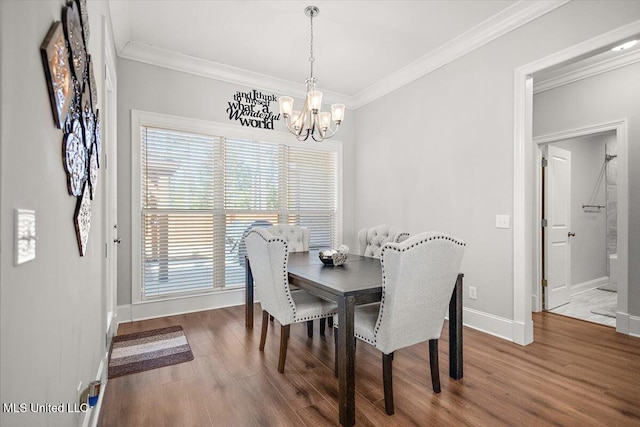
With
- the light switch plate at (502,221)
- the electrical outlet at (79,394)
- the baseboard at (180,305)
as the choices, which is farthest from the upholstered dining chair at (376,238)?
the electrical outlet at (79,394)

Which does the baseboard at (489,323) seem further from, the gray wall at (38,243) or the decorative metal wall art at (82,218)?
the decorative metal wall art at (82,218)

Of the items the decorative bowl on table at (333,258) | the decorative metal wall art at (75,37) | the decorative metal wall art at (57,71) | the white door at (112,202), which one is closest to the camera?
the decorative metal wall art at (57,71)

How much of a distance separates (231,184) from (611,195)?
5913 millimetres

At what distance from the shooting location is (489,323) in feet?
9.87

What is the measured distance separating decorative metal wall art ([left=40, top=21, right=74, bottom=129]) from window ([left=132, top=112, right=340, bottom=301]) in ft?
8.02

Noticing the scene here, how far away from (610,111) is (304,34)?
3.26 m

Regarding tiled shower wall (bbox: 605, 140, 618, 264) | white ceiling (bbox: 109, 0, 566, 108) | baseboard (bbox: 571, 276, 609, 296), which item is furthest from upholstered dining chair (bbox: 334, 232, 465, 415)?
tiled shower wall (bbox: 605, 140, 618, 264)

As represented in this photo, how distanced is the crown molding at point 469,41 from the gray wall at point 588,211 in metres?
2.42

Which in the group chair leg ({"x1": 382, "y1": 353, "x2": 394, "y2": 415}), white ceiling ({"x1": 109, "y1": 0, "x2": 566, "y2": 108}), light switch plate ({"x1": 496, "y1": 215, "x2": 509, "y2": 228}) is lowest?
chair leg ({"x1": 382, "y1": 353, "x2": 394, "y2": 415})

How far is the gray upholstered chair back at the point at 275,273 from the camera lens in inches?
85.6

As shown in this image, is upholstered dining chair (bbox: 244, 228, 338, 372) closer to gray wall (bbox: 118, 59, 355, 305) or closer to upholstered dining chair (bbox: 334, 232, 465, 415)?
upholstered dining chair (bbox: 334, 232, 465, 415)

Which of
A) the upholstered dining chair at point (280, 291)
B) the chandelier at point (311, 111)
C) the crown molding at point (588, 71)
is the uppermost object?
the crown molding at point (588, 71)

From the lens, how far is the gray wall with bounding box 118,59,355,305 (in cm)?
326

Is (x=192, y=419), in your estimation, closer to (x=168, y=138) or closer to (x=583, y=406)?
(x=583, y=406)
